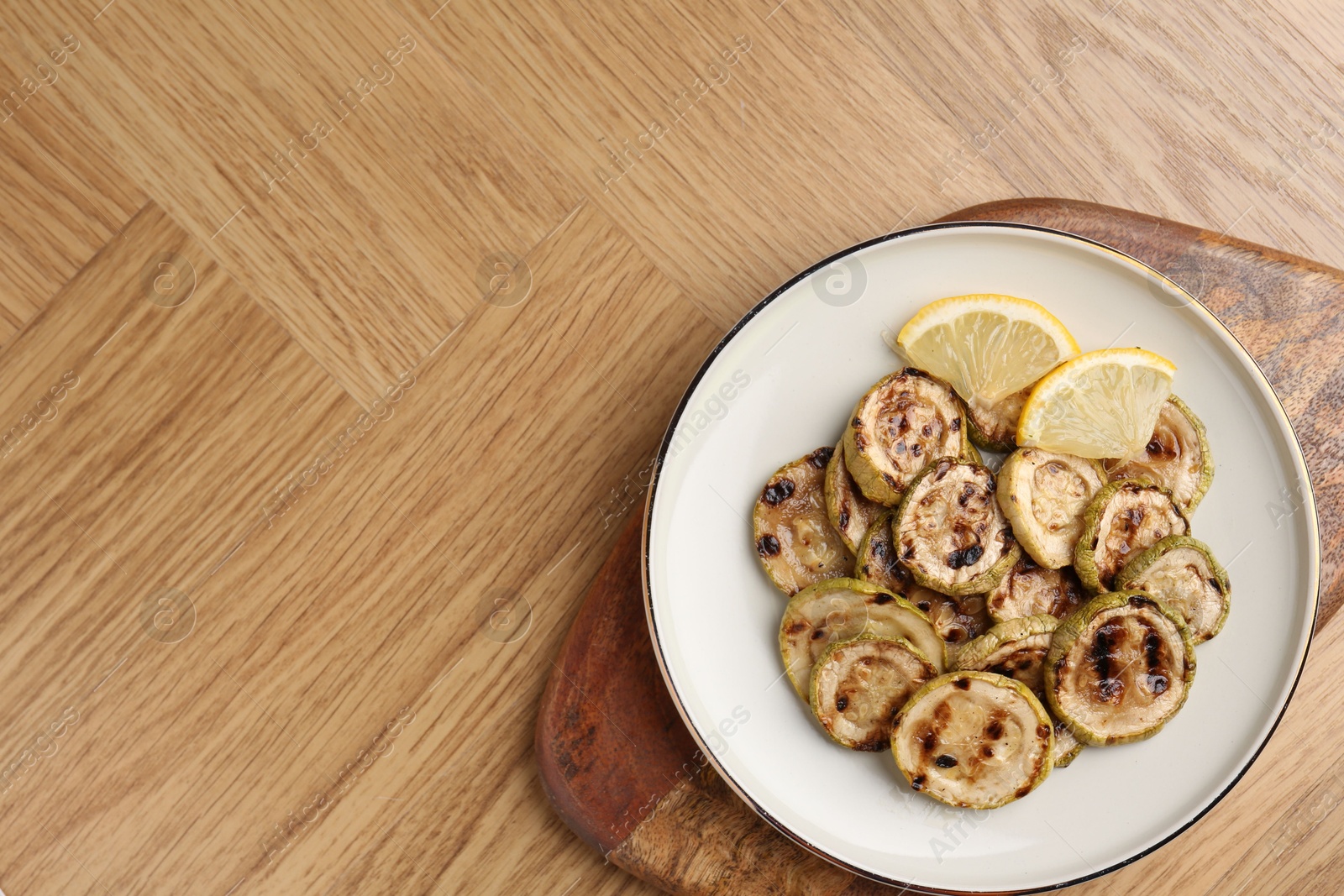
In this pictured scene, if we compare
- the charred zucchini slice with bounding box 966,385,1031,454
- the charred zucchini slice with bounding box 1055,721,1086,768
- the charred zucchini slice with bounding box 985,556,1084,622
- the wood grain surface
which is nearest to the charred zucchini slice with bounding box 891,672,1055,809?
the charred zucchini slice with bounding box 1055,721,1086,768

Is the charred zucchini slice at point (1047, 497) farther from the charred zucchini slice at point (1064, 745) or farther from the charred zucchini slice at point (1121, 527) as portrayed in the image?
the charred zucchini slice at point (1064, 745)

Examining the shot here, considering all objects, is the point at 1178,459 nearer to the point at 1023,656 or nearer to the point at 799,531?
the point at 1023,656

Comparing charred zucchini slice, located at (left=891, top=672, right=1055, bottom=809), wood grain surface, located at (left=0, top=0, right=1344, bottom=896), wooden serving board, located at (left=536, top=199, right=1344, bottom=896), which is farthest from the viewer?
wood grain surface, located at (left=0, top=0, right=1344, bottom=896)

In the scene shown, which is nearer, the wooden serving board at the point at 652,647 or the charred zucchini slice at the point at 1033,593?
the charred zucchini slice at the point at 1033,593

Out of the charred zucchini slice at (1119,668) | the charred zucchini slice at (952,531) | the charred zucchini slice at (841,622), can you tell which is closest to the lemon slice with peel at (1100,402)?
the charred zucchini slice at (952,531)

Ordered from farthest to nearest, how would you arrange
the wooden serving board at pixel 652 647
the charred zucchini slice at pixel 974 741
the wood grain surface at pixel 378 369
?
1. the wood grain surface at pixel 378 369
2. the wooden serving board at pixel 652 647
3. the charred zucchini slice at pixel 974 741

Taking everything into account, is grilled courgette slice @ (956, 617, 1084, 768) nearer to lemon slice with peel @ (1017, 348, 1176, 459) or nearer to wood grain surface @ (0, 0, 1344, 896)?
lemon slice with peel @ (1017, 348, 1176, 459)

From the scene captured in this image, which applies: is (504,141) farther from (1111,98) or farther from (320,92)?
(1111,98)

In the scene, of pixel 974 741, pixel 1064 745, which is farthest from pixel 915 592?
pixel 1064 745
